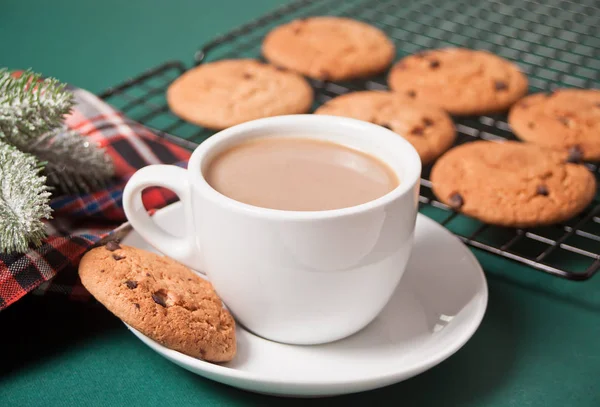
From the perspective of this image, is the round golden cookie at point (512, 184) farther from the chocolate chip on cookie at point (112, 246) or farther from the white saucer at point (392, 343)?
the chocolate chip on cookie at point (112, 246)

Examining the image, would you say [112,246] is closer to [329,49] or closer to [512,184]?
[512,184]

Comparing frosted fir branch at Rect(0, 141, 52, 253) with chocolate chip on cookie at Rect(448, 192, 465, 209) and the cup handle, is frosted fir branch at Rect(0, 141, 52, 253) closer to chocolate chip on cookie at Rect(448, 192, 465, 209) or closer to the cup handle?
the cup handle

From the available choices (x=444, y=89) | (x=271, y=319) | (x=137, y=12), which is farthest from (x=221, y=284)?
(x=137, y=12)

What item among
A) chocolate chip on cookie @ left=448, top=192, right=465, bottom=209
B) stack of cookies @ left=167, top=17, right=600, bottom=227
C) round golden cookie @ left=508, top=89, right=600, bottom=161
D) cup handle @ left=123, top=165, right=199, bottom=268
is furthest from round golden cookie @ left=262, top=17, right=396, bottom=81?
cup handle @ left=123, top=165, right=199, bottom=268

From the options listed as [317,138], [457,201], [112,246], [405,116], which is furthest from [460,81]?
[112,246]

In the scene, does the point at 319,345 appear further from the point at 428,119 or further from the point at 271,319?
the point at 428,119
